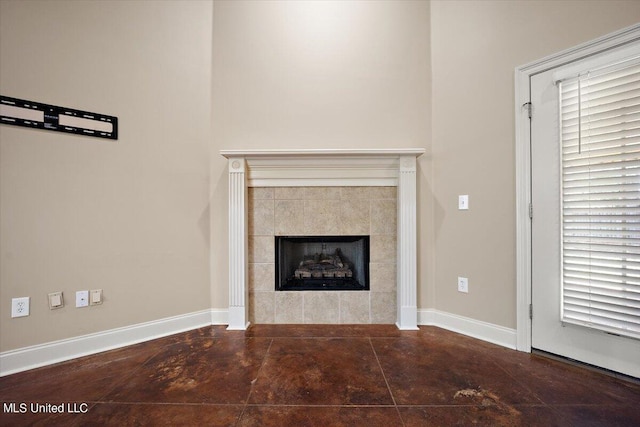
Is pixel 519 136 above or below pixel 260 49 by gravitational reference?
below

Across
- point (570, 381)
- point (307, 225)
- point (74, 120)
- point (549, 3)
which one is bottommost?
point (570, 381)

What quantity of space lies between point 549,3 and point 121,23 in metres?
3.21

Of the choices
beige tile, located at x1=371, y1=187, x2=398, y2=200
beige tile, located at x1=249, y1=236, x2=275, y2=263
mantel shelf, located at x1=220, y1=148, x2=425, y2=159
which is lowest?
beige tile, located at x1=249, y1=236, x2=275, y2=263

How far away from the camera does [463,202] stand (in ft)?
7.27

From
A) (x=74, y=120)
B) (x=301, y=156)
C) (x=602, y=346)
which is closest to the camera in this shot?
(x=602, y=346)

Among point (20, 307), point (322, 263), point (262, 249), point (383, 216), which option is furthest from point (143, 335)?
point (383, 216)

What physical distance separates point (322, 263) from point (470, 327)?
1.39 m

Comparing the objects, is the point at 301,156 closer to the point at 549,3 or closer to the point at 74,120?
the point at 74,120

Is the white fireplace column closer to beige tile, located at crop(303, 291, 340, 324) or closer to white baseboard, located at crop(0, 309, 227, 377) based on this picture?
white baseboard, located at crop(0, 309, 227, 377)

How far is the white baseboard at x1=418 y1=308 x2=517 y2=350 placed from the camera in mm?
1971

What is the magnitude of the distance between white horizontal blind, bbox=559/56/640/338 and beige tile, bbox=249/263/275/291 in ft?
7.26

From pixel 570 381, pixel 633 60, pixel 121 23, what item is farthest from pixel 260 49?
pixel 570 381

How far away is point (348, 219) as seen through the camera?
246 centimetres

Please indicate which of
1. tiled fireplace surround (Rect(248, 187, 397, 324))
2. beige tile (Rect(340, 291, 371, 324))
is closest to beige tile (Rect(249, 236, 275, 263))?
tiled fireplace surround (Rect(248, 187, 397, 324))
